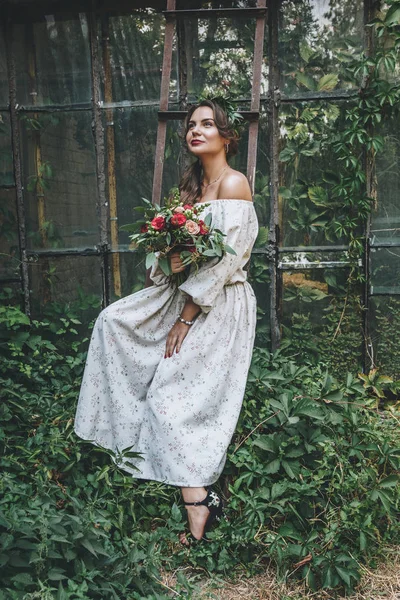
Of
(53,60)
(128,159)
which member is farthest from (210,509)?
(53,60)

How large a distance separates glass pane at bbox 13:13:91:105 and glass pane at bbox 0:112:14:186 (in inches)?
6.9

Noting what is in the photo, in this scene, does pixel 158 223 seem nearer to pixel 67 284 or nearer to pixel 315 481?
A: pixel 315 481

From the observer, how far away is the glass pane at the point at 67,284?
4.51 meters

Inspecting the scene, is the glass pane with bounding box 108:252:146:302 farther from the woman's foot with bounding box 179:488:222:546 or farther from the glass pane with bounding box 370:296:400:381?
the woman's foot with bounding box 179:488:222:546

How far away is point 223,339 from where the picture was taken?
3297mm

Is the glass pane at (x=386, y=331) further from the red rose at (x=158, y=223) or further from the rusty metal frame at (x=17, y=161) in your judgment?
the rusty metal frame at (x=17, y=161)

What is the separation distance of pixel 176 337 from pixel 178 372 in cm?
18

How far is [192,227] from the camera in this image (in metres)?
2.99

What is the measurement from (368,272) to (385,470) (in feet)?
4.78

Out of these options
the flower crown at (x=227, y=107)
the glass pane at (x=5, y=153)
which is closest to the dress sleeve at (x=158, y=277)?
the flower crown at (x=227, y=107)

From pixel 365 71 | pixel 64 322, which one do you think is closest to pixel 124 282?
pixel 64 322

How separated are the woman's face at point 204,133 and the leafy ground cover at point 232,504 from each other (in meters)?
1.22

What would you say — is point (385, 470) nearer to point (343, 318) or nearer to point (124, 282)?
point (343, 318)

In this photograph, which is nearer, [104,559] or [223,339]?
[104,559]
